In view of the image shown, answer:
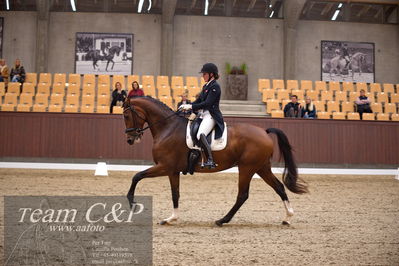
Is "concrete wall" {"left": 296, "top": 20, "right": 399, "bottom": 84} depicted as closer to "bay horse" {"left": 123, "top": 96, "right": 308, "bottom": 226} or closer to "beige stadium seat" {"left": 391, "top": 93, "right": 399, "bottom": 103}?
"beige stadium seat" {"left": 391, "top": 93, "right": 399, "bottom": 103}

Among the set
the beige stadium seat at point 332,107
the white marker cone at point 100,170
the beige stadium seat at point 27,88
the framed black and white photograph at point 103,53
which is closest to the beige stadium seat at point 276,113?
the beige stadium seat at point 332,107

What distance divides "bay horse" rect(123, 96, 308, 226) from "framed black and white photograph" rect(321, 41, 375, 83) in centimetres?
1489

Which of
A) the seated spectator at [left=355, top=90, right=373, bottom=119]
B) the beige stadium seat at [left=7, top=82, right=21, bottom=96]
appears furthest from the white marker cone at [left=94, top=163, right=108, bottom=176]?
the seated spectator at [left=355, top=90, right=373, bottom=119]

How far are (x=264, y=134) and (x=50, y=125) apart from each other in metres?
7.70

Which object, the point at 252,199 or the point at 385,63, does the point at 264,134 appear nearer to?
the point at 252,199

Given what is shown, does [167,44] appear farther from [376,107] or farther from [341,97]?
[376,107]

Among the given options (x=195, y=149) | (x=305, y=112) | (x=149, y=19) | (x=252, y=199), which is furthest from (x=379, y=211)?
(x=149, y=19)

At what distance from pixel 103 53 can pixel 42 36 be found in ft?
9.03

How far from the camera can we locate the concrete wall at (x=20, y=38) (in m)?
18.4

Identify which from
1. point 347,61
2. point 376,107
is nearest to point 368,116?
point 376,107

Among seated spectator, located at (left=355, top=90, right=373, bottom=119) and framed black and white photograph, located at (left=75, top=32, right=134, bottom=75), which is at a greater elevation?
framed black and white photograph, located at (left=75, top=32, right=134, bottom=75)

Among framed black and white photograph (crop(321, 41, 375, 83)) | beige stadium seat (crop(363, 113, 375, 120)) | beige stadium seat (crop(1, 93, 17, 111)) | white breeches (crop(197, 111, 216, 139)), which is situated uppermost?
framed black and white photograph (crop(321, 41, 375, 83))

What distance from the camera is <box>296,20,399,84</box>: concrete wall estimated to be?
63.5 feet

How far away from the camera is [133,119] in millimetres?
5336
